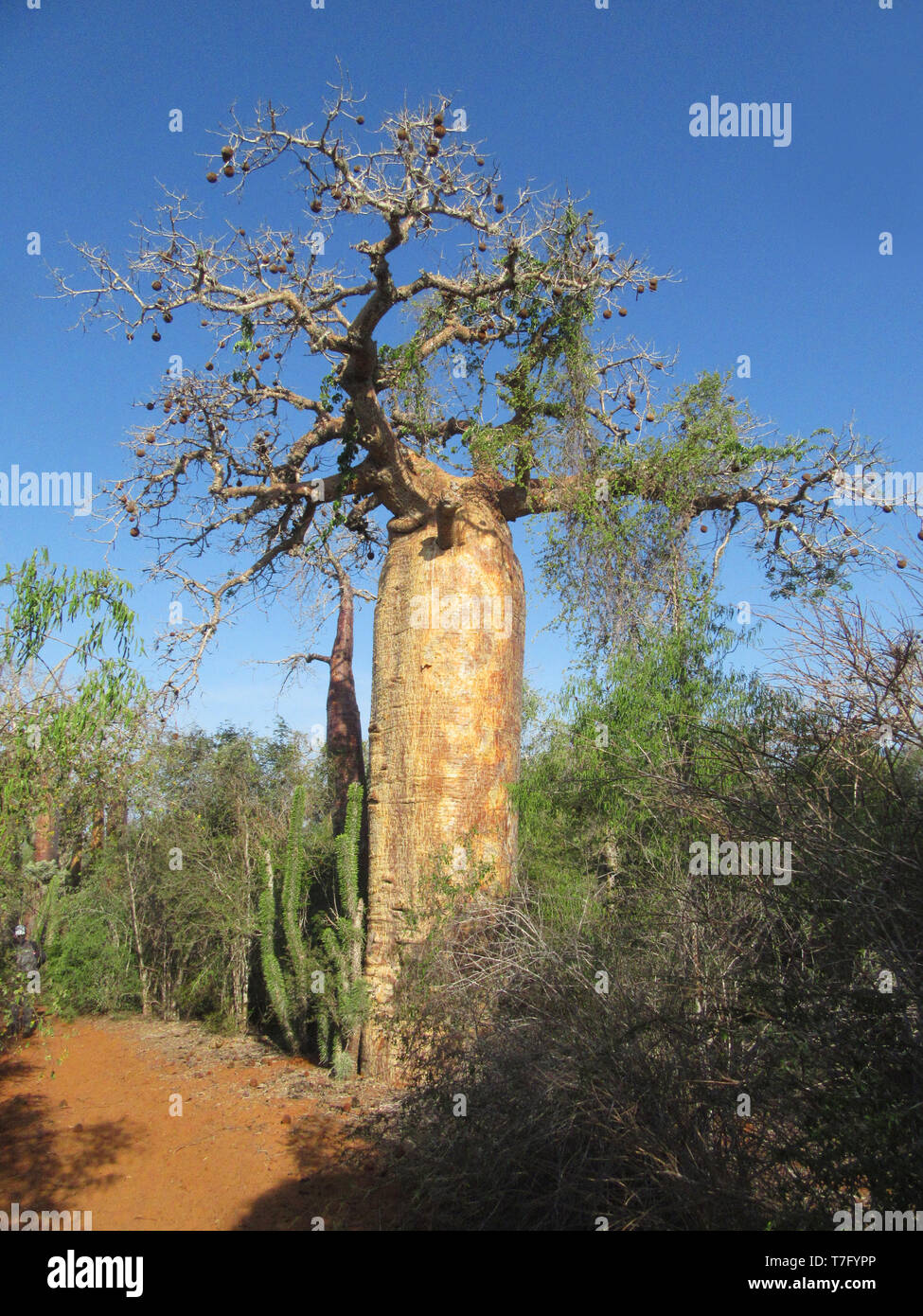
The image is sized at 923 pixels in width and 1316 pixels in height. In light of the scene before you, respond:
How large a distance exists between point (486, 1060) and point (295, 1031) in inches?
181

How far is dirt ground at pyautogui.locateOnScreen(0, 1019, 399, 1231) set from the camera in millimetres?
4527

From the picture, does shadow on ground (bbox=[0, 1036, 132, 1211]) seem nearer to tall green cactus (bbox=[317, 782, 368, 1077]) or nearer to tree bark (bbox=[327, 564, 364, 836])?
tall green cactus (bbox=[317, 782, 368, 1077])

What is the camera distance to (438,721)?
6.62m

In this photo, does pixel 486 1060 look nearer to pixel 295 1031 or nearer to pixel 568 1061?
pixel 568 1061

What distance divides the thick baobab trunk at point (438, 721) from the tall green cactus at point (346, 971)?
135 mm

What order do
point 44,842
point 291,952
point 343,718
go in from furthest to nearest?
point 343,718
point 44,842
point 291,952

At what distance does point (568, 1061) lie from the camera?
11.2 ft

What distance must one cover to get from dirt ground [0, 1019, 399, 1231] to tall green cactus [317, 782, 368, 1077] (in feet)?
0.82

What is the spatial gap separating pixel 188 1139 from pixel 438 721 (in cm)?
325

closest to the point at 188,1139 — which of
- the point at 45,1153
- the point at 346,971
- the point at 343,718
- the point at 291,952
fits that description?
the point at 45,1153

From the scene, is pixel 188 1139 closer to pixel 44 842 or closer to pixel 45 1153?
pixel 45 1153

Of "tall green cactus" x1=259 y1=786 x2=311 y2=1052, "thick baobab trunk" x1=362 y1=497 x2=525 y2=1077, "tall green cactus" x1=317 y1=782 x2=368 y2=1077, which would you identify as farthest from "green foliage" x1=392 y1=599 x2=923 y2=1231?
"tall green cactus" x1=259 y1=786 x2=311 y2=1052

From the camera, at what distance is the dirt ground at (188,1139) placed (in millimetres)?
4527

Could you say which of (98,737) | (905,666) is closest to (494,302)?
(98,737)
